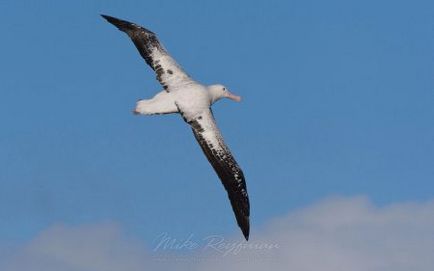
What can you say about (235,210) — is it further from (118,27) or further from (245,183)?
(118,27)

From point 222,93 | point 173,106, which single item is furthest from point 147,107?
point 222,93

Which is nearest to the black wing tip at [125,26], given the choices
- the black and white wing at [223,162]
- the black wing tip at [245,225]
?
the black and white wing at [223,162]

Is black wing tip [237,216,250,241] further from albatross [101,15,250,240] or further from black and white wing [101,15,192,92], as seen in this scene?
black and white wing [101,15,192,92]

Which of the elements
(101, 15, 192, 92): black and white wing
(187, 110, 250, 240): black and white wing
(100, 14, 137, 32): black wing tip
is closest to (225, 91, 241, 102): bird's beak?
(101, 15, 192, 92): black and white wing

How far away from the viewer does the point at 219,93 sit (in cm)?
2802

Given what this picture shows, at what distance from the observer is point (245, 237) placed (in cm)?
2562

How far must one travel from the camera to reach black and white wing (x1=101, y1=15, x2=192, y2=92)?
27.3 metres

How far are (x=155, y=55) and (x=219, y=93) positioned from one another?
72.3 inches

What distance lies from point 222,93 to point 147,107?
2402mm

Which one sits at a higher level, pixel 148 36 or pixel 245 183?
pixel 148 36

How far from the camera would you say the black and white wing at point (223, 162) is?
26.2 metres

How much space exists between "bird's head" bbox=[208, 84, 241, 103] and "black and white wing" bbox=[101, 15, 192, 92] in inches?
27.8

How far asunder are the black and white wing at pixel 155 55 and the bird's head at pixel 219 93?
0.71 metres

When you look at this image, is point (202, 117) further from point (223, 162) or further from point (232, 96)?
point (232, 96)
